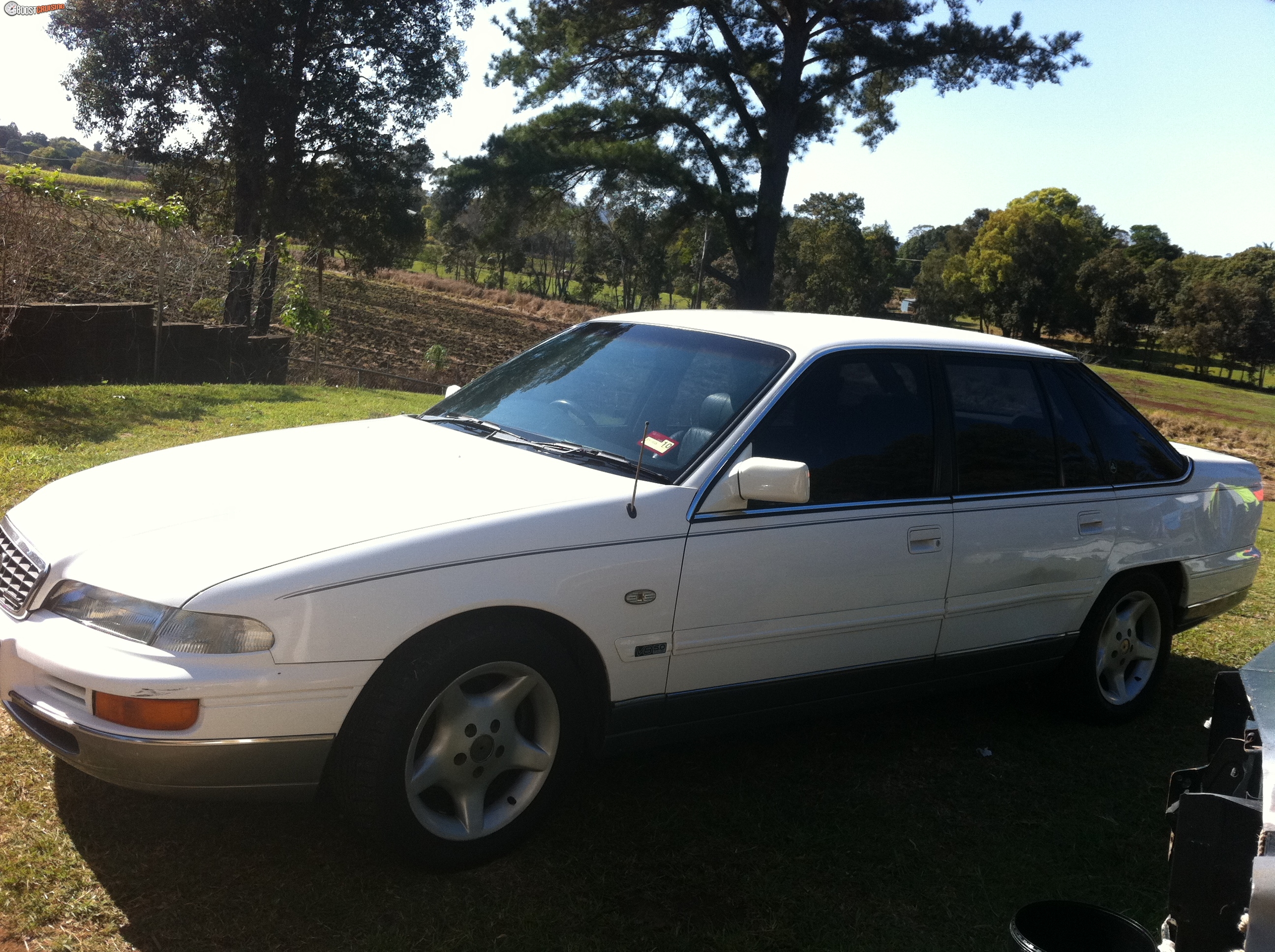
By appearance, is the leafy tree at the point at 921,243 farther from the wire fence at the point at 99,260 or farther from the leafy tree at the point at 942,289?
the wire fence at the point at 99,260

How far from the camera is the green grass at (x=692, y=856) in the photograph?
282cm

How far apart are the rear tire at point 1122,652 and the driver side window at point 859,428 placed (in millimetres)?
1348

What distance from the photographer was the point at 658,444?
3.49m

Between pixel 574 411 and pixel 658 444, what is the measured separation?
57 cm

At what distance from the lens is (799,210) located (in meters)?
63.3

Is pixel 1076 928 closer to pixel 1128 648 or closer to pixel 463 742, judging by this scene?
pixel 463 742

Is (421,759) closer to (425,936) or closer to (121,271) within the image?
(425,936)

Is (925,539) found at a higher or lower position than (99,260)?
lower

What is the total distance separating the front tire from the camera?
9.41 ft

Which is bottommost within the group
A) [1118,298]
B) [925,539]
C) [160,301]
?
[925,539]

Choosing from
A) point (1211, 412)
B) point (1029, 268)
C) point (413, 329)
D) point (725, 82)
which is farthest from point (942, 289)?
point (725, 82)

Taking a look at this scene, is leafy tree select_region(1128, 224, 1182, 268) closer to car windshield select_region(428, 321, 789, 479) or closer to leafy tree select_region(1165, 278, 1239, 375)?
leafy tree select_region(1165, 278, 1239, 375)

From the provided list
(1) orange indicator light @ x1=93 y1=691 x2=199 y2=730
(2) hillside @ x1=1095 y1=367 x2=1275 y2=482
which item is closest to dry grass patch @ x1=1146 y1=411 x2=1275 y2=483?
(2) hillside @ x1=1095 y1=367 x2=1275 y2=482

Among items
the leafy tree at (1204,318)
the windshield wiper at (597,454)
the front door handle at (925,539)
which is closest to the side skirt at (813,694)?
the front door handle at (925,539)
